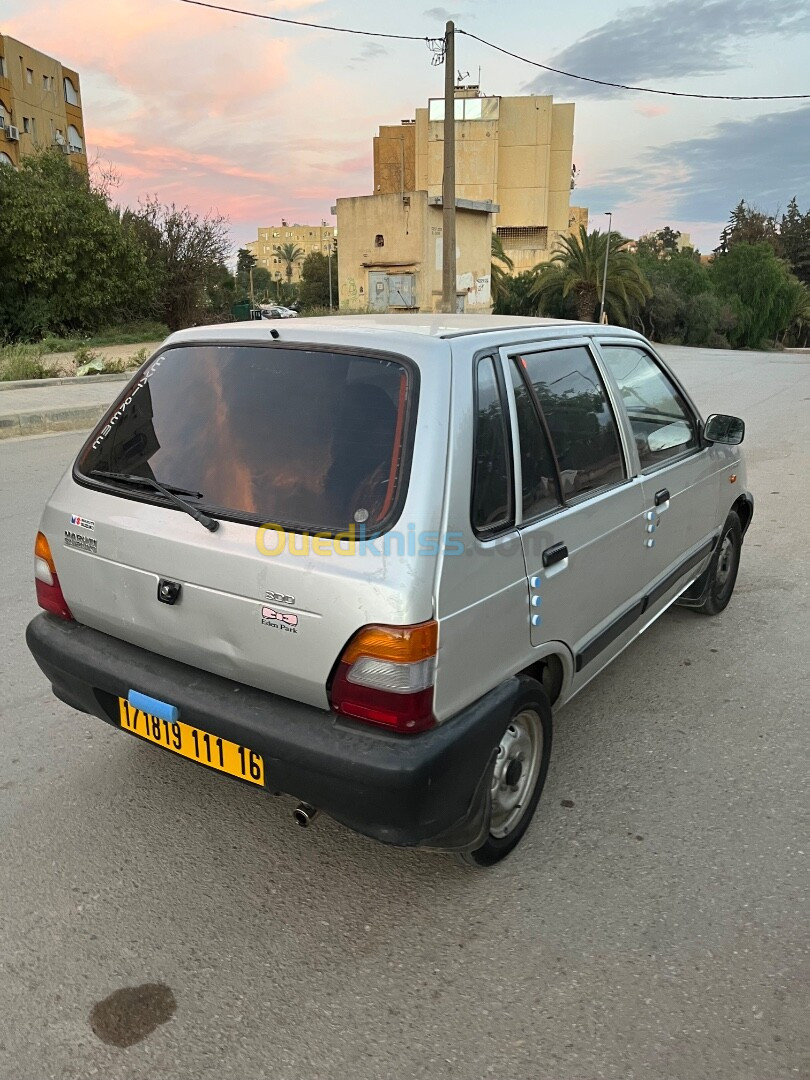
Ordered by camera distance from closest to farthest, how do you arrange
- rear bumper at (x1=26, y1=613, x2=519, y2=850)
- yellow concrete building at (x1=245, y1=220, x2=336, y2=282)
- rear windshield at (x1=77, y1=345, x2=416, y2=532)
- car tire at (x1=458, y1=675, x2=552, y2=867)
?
rear bumper at (x1=26, y1=613, x2=519, y2=850), rear windshield at (x1=77, y1=345, x2=416, y2=532), car tire at (x1=458, y1=675, x2=552, y2=867), yellow concrete building at (x1=245, y1=220, x2=336, y2=282)

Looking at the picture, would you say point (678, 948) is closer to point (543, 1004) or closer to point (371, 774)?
point (543, 1004)

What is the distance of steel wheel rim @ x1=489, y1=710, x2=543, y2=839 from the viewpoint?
2.51 meters

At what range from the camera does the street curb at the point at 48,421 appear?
1109 centimetres

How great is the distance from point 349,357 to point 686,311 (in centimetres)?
4960

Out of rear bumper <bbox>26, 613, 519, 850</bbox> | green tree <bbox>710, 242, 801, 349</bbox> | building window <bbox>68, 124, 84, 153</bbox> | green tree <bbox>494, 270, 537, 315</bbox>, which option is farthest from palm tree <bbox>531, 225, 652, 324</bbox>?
rear bumper <bbox>26, 613, 519, 850</bbox>

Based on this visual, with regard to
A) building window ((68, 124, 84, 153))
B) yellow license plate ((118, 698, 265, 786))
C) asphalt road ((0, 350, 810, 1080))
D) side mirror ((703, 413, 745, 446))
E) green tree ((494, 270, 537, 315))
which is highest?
building window ((68, 124, 84, 153))

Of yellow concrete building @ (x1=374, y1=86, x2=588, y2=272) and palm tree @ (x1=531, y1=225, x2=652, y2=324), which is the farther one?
yellow concrete building @ (x1=374, y1=86, x2=588, y2=272)

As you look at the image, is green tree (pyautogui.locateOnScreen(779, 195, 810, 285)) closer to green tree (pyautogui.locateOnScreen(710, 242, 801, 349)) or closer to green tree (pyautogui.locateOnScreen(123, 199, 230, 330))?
green tree (pyautogui.locateOnScreen(710, 242, 801, 349))

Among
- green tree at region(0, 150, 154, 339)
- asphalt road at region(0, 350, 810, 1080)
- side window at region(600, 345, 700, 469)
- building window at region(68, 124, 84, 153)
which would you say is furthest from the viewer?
building window at region(68, 124, 84, 153)

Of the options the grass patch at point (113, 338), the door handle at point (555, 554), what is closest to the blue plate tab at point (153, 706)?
the door handle at point (555, 554)

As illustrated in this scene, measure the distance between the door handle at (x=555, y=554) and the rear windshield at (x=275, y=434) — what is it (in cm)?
64

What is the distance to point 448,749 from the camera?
2084mm

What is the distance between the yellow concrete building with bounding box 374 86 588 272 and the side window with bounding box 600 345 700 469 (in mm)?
60910

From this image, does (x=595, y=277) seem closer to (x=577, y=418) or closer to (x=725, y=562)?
(x=725, y=562)
